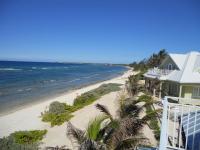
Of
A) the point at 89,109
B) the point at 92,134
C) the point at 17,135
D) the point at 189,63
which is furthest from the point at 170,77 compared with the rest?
the point at 92,134

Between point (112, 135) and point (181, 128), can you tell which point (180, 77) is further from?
point (181, 128)

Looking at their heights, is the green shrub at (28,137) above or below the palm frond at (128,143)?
below

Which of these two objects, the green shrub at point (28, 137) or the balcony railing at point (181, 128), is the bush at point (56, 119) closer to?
the green shrub at point (28, 137)

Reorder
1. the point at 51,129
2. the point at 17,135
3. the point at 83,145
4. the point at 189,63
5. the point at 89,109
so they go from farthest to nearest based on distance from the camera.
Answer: the point at 189,63
the point at 89,109
the point at 51,129
the point at 17,135
the point at 83,145

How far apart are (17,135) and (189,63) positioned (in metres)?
16.9

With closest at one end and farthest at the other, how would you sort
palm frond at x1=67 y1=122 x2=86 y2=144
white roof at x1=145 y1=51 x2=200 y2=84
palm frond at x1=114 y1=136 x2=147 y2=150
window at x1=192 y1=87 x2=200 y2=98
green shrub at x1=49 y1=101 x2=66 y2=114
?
Answer: palm frond at x1=114 y1=136 x2=147 y2=150 < palm frond at x1=67 y1=122 x2=86 y2=144 < white roof at x1=145 y1=51 x2=200 y2=84 < window at x1=192 y1=87 x2=200 y2=98 < green shrub at x1=49 y1=101 x2=66 y2=114

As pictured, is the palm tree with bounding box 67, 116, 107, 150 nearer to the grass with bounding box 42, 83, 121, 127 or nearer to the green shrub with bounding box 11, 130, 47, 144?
the green shrub with bounding box 11, 130, 47, 144

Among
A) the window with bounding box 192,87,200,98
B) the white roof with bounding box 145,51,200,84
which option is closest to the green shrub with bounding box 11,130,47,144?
the white roof with bounding box 145,51,200,84

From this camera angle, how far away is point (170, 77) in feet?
77.8

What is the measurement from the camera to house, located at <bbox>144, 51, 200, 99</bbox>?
70.3 ft

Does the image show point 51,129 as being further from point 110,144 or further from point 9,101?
point 9,101

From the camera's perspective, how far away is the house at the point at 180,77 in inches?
843

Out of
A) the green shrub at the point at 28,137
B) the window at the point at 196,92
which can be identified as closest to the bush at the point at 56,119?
the green shrub at the point at 28,137

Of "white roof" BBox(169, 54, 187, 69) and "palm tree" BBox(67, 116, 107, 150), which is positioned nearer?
"palm tree" BBox(67, 116, 107, 150)
